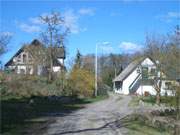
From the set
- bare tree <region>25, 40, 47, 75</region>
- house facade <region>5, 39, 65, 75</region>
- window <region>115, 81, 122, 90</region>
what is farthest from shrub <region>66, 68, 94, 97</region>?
window <region>115, 81, 122, 90</region>

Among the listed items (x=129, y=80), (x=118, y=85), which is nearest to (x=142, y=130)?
(x=129, y=80)

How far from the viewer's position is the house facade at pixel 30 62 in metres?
69.4

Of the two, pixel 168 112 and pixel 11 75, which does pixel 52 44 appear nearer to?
pixel 11 75

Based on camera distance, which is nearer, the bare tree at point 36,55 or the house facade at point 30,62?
the bare tree at point 36,55

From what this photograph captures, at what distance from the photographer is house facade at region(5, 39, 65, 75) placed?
6938 centimetres

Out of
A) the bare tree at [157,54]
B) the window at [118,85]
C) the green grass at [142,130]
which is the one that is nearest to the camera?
the green grass at [142,130]

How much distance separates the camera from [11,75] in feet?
156

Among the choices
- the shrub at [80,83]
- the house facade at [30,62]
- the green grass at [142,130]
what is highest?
the house facade at [30,62]

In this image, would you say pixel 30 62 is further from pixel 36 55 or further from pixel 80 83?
pixel 80 83

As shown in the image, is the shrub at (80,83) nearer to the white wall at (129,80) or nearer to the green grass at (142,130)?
the white wall at (129,80)

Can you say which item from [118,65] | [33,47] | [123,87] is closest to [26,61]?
[33,47]

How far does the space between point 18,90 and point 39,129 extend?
23352 mm

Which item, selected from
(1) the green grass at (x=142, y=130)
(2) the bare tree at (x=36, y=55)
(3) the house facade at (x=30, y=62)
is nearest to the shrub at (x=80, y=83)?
(3) the house facade at (x=30, y=62)

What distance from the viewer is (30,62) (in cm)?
7556
